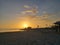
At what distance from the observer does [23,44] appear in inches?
497

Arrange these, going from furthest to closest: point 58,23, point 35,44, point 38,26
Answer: point 38,26
point 58,23
point 35,44

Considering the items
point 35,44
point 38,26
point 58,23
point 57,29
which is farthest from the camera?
point 38,26

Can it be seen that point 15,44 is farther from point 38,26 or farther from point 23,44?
point 38,26

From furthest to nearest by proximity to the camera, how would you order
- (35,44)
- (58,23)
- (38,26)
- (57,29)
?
(38,26) → (57,29) → (58,23) → (35,44)

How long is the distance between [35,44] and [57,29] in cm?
2398

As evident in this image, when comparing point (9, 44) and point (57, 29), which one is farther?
point (57, 29)

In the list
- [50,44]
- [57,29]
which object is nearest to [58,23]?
[57,29]

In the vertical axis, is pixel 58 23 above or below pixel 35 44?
above

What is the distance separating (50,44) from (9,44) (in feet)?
11.9

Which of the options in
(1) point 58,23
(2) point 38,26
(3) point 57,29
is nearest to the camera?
(1) point 58,23

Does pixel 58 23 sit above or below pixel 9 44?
above

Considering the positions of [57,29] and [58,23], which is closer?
[58,23]

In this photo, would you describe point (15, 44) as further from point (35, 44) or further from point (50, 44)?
Answer: point (50, 44)

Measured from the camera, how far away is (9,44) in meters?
12.7
